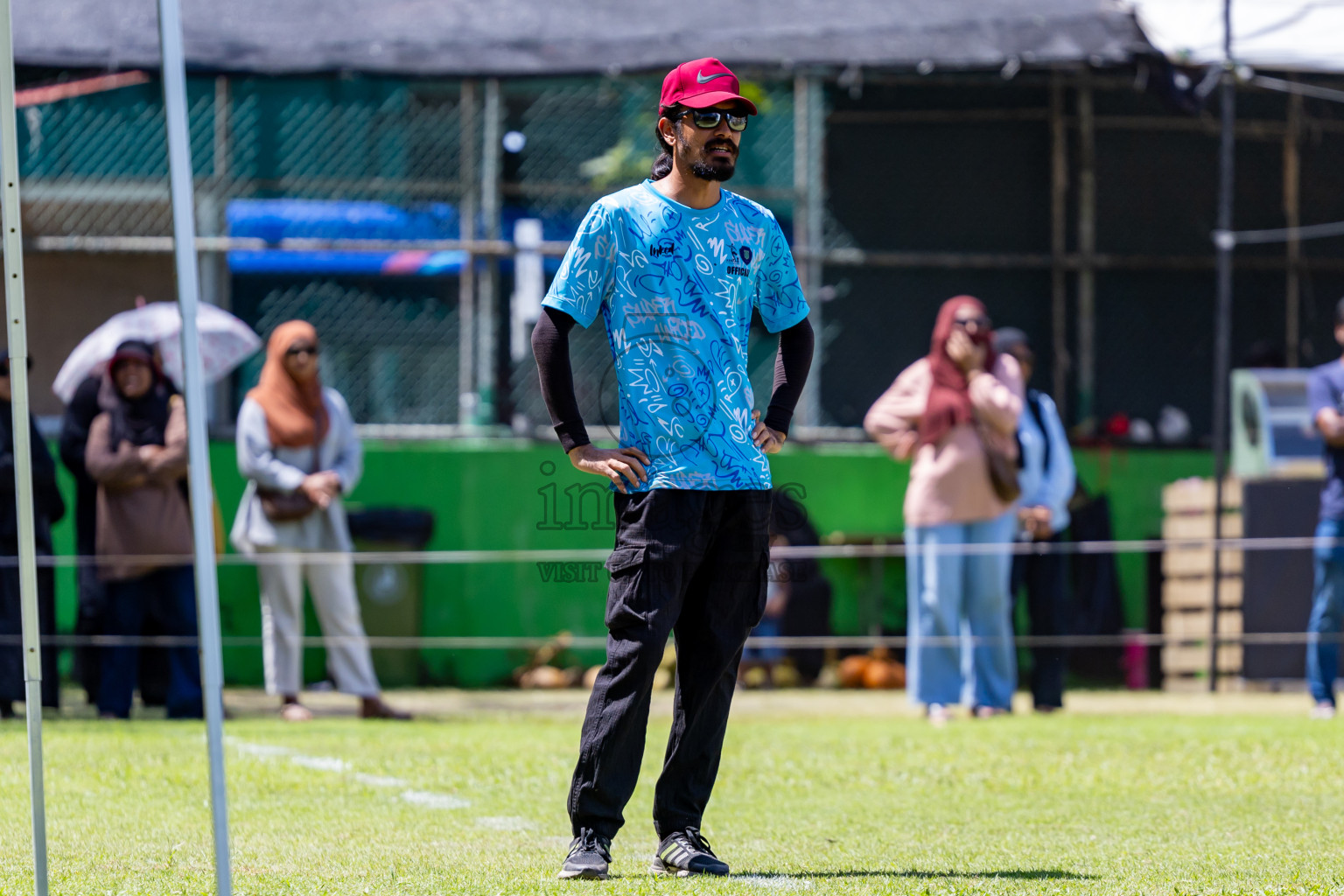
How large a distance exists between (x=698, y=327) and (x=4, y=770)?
12.2ft

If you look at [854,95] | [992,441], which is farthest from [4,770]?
[854,95]

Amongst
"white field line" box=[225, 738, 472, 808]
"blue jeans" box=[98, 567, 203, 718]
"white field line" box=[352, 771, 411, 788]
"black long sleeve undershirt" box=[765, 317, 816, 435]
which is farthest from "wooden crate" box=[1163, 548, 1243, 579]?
"black long sleeve undershirt" box=[765, 317, 816, 435]

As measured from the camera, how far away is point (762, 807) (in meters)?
6.26

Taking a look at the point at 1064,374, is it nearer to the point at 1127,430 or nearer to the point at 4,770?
the point at 1127,430

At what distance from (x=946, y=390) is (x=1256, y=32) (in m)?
3.91

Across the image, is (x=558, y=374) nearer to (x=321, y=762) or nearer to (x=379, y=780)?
(x=379, y=780)

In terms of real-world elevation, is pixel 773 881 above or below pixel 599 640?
above

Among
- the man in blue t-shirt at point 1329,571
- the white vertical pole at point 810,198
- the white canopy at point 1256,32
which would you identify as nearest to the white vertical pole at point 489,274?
the white vertical pole at point 810,198

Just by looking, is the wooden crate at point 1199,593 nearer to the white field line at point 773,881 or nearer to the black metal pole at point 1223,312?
the black metal pole at point 1223,312

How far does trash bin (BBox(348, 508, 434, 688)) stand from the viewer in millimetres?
12086

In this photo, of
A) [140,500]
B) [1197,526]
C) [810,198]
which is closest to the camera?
[140,500]

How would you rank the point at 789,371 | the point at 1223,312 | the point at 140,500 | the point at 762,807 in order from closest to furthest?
the point at 789,371, the point at 762,807, the point at 140,500, the point at 1223,312

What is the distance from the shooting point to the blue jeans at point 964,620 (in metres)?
9.85

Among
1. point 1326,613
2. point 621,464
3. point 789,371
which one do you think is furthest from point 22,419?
point 1326,613
